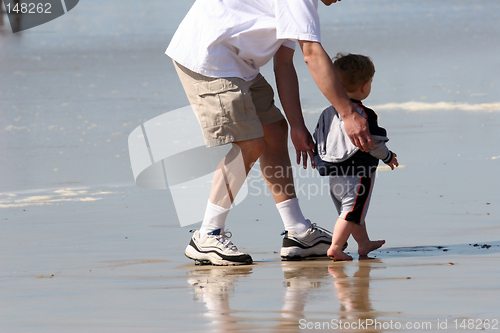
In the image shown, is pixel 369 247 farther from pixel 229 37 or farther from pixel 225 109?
pixel 229 37

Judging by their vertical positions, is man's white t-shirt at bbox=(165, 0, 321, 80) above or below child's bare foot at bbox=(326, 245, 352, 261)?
above

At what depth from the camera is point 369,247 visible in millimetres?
3584

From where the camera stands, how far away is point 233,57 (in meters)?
3.55

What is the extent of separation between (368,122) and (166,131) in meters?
3.98

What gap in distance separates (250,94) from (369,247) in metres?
0.92

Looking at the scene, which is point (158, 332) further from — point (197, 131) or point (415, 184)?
point (197, 131)

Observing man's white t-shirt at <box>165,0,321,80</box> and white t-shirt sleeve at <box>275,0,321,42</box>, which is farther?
man's white t-shirt at <box>165,0,321,80</box>

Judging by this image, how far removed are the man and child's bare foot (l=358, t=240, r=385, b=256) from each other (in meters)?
0.20

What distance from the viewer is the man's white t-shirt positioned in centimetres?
344

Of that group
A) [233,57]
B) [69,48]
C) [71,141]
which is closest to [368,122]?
[233,57]

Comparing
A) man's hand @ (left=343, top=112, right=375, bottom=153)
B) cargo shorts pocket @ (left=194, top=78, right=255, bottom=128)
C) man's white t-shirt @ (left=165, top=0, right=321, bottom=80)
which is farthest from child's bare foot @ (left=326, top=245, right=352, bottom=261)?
man's white t-shirt @ (left=165, top=0, right=321, bottom=80)

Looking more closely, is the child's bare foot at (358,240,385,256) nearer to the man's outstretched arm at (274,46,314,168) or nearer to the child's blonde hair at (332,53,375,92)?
the man's outstretched arm at (274,46,314,168)

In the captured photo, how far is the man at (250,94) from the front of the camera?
11.0 ft

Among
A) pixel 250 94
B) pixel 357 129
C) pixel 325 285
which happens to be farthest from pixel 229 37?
pixel 325 285
